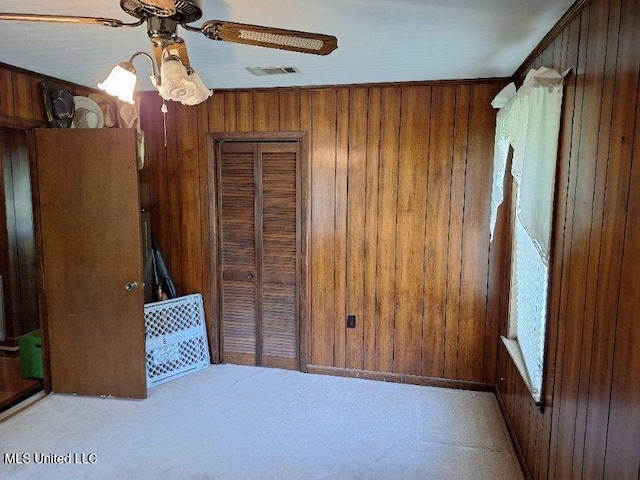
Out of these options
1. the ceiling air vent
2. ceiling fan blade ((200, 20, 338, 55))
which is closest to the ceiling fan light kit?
ceiling fan blade ((200, 20, 338, 55))

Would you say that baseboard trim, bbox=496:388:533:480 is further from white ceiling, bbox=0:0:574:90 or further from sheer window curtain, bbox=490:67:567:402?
white ceiling, bbox=0:0:574:90

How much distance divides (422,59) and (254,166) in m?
1.55

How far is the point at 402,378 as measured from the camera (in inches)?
135

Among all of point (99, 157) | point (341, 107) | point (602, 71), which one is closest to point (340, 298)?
point (341, 107)

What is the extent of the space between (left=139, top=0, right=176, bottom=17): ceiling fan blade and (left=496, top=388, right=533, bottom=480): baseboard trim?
2630 mm

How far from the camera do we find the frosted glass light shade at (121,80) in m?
1.72

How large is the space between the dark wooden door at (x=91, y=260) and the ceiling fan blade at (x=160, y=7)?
1.67m

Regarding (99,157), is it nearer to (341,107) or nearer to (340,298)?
(341,107)

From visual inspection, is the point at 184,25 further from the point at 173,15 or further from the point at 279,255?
the point at 279,255

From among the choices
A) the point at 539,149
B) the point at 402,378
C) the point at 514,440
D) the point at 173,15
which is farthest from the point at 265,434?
the point at 173,15

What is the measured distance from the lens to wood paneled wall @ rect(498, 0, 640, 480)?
1.28 meters

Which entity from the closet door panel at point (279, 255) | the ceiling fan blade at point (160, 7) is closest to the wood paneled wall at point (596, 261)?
the ceiling fan blade at point (160, 7)

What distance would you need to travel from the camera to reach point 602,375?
144 centimetres

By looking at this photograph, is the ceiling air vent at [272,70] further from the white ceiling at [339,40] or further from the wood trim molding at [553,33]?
the wood trim molding at [553,33]
